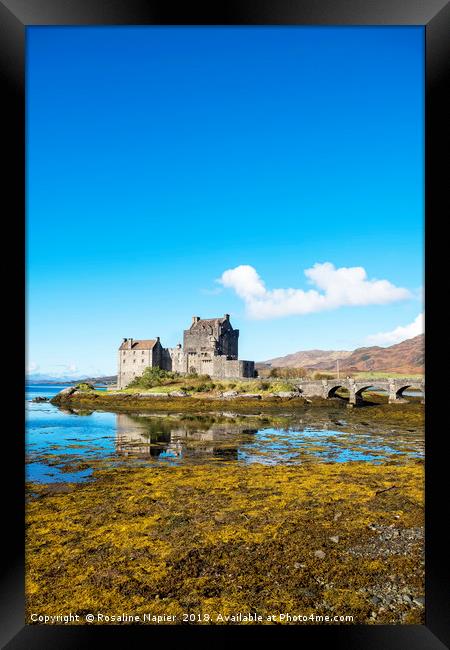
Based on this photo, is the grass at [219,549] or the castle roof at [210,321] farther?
the castle roof at [210,321]

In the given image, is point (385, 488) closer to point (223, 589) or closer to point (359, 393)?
point (223, 589)

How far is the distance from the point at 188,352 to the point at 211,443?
18935 mm

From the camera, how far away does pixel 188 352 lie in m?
27.3

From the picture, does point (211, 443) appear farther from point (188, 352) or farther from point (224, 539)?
point (188, 352)

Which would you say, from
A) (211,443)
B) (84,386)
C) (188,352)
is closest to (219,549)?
(211,443)

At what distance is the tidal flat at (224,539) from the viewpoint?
221 centimetres

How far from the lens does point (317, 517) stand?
333cm

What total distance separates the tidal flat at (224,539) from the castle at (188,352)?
19.7 metres

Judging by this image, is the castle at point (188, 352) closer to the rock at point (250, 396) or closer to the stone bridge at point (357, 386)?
the rock at point (250, 396)

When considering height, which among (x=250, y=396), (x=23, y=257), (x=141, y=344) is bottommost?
(x=250, y=396)

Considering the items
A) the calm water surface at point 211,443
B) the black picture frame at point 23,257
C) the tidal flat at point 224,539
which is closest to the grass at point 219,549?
the tidal flat at point 224,539

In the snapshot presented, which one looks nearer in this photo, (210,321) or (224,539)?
(224,539)

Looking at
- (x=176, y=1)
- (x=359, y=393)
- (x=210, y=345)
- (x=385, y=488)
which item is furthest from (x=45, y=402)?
(x=176, y=1)

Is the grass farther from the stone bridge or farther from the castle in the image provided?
the castle
